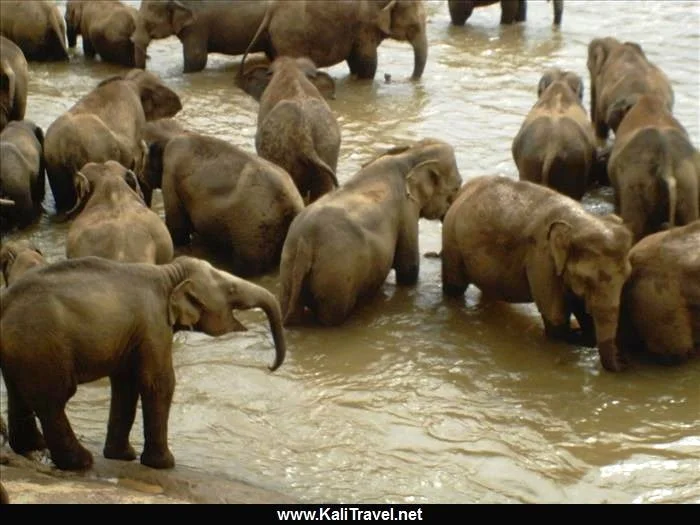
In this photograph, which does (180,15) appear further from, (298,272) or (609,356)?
(609,356)

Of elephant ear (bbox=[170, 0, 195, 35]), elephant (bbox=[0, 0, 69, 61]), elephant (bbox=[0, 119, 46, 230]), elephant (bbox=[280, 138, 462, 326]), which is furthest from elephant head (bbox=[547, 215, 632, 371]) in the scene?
elephant (bbox=[0, 0, 69, 61])

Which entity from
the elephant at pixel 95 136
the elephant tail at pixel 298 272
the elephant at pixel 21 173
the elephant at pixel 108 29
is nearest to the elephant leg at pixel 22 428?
the elephant tail at pixel 298 272

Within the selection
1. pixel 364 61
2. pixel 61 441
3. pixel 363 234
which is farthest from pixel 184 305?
pixel 364 61

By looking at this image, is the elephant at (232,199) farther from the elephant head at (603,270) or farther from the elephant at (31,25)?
the elephant at (31,25)

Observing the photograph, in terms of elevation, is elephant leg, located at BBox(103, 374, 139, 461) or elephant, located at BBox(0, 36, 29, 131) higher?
elephant, located at BBox(0, 36, 29, 131)

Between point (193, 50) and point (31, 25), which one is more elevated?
point (31, 25)

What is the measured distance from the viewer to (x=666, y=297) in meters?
7.39

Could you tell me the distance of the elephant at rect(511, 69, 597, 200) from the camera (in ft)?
31.0

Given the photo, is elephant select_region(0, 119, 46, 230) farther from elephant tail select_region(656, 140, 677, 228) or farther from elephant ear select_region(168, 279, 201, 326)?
elephant tail select_region(656, 140, 677, 228)

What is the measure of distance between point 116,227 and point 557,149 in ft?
10.5

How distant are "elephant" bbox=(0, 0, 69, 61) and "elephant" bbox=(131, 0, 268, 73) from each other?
81 centimetres

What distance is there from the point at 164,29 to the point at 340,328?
6119 mm

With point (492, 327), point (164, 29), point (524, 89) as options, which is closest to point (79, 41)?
point (164, 29)
